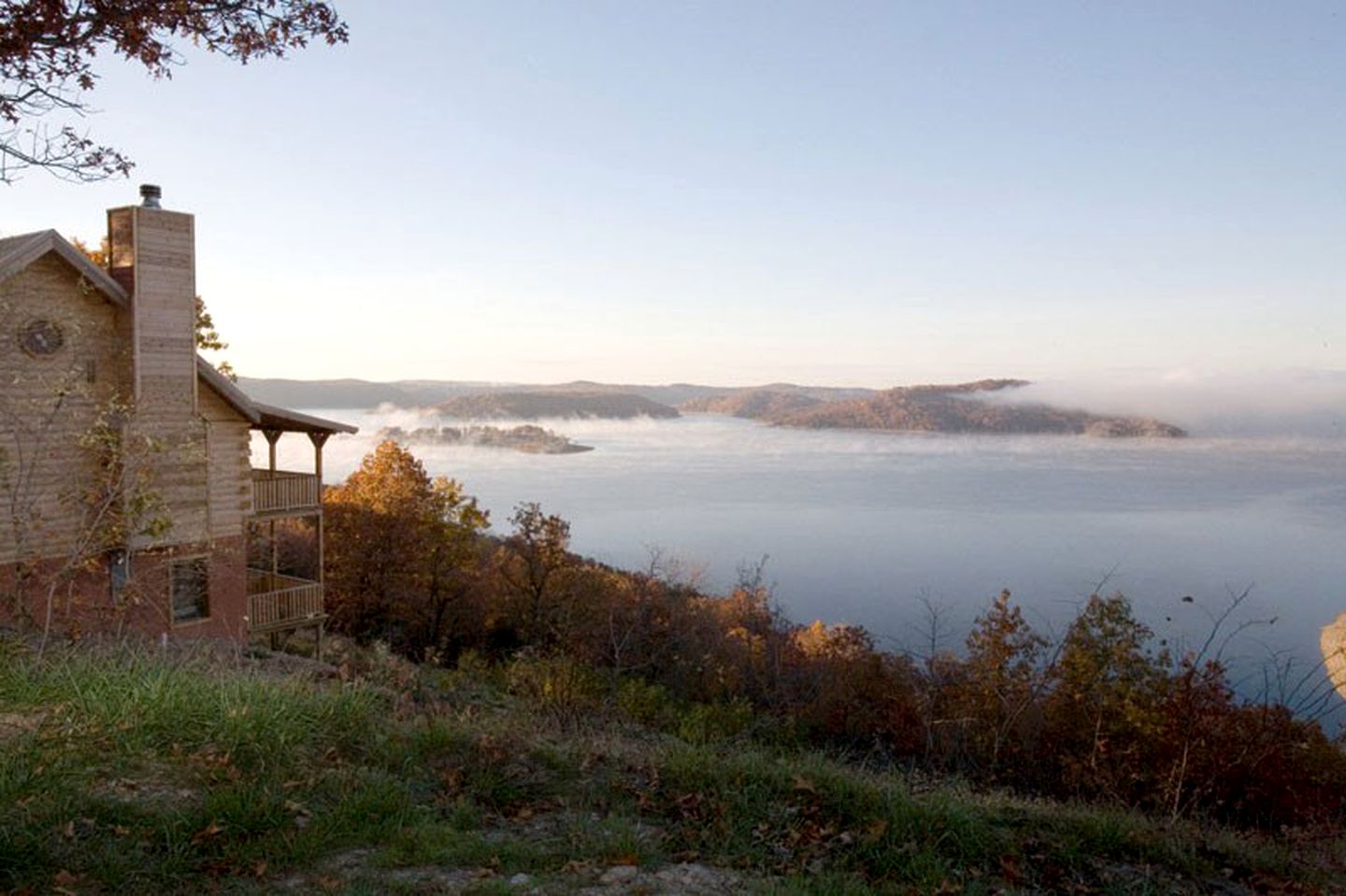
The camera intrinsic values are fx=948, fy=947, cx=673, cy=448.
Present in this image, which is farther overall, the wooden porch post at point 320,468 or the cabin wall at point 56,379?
the wooden porch post at point 320,468

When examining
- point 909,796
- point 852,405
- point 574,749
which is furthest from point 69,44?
point 852,405

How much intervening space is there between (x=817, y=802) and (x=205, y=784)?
328 centimetres

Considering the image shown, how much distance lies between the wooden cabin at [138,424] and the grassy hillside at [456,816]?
22.2ft

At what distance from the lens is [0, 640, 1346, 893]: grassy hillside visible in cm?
430

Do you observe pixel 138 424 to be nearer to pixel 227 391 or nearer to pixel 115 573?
pixel 227 391

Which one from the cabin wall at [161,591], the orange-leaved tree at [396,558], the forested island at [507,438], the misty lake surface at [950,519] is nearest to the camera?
the cabin wall at [161,591]

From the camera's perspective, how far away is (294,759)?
5.29 m

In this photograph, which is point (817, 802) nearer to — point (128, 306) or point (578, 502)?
point (128, 306)

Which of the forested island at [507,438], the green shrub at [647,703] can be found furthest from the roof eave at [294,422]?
the forested island at [507,438]

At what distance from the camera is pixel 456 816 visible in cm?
495

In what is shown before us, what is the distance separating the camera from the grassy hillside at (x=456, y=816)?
430 centimetres

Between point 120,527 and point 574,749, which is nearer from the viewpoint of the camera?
point 574,749

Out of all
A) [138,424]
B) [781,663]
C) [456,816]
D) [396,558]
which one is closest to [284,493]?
[138,424]

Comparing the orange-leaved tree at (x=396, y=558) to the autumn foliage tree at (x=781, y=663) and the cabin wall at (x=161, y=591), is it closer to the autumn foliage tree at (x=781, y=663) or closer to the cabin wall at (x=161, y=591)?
the autumn foliage tree at (x=781, y=663)
